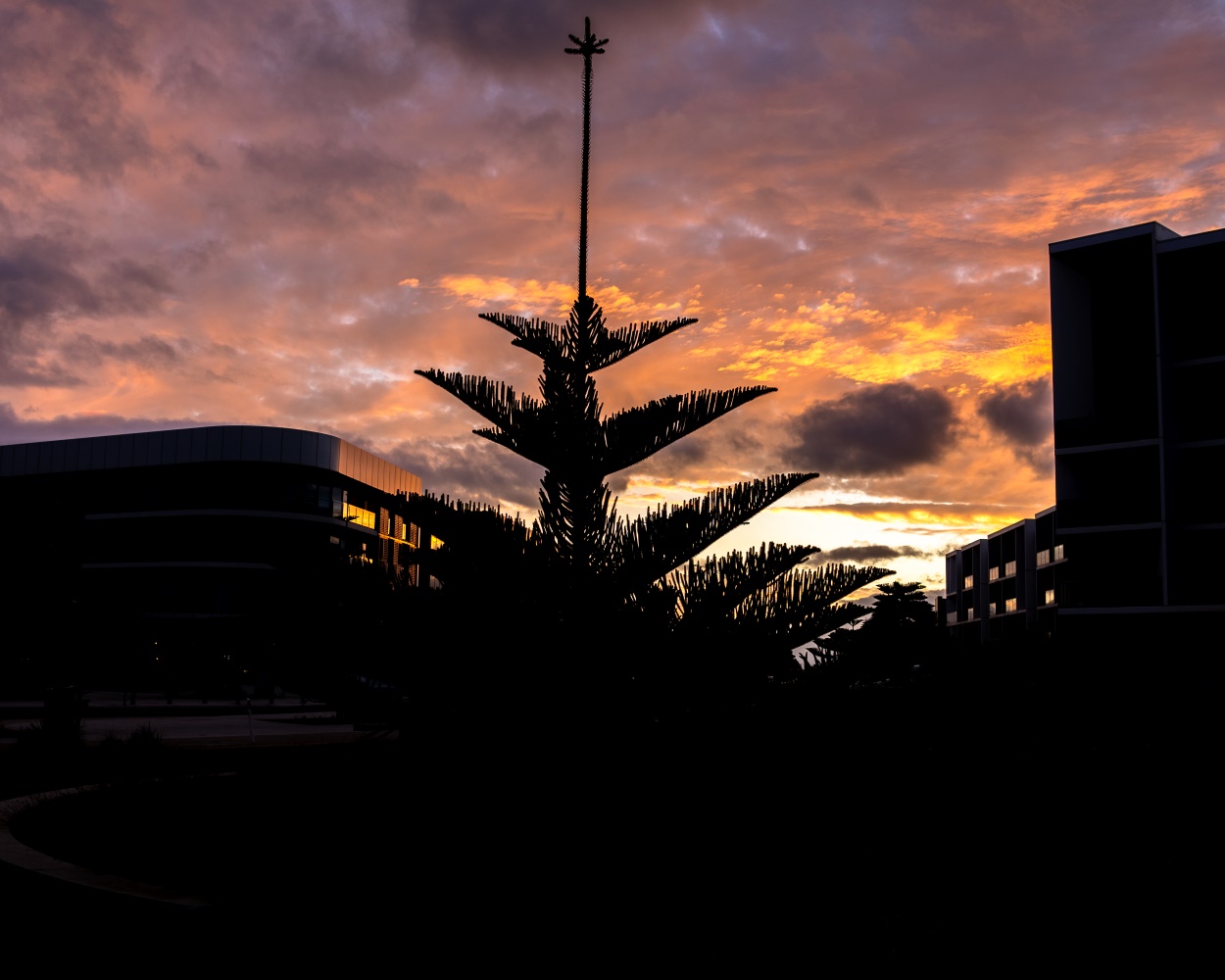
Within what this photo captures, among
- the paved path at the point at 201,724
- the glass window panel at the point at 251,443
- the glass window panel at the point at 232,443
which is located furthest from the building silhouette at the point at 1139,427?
the glass window panel at the point at 232,443

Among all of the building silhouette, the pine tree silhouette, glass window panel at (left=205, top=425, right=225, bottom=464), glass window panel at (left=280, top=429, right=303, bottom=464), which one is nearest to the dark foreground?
the pine tree silhouette

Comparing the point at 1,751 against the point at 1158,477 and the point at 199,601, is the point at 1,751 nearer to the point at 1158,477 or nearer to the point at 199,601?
the point at 1158,477

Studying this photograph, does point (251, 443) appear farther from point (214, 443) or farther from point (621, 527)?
point (621, 527)

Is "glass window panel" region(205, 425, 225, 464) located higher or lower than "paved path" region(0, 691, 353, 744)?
higher

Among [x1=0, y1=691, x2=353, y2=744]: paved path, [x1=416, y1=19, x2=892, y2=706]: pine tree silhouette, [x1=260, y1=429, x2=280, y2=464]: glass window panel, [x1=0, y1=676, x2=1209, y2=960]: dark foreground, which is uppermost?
[x1=260, y1=429, x2=280, y2=464]: glass window panel

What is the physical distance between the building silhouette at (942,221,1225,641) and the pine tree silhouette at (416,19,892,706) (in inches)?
1018

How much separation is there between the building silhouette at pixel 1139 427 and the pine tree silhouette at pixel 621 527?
84.9 ft

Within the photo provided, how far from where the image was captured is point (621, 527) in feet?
15.8

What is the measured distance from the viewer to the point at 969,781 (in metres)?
5.56

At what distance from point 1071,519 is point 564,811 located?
100ft

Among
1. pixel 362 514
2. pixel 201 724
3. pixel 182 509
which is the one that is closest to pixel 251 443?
pixel 182 509

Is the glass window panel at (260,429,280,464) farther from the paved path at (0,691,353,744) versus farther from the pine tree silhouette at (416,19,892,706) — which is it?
the pine tree silhouette at (416,19,892,706)

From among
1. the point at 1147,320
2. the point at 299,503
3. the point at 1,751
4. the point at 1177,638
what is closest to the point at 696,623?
the point at 1,751

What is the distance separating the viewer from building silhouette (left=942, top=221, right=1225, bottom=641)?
94.8 ft
